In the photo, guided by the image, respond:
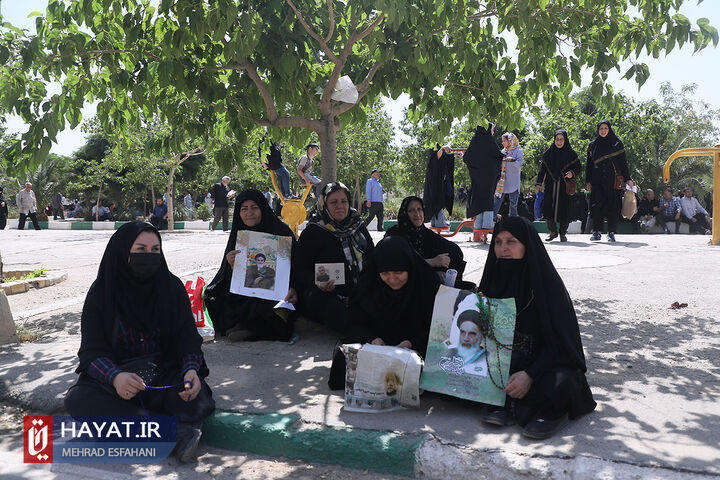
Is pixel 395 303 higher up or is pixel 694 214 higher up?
pixel 694 214

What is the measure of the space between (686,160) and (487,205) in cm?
1438

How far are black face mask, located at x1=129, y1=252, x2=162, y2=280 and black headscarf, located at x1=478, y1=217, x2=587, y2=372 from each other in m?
1.78

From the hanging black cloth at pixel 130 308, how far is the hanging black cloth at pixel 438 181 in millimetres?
6590

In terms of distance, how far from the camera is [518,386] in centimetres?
293

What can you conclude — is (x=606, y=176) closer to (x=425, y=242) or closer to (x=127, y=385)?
(x=425, y=242)

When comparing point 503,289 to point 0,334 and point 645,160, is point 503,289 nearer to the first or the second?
point 0,334

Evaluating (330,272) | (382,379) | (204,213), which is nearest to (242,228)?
(330,272)

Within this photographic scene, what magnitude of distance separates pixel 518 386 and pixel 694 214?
537 inches

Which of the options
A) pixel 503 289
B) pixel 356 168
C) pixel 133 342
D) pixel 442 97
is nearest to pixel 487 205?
pixel 442 97

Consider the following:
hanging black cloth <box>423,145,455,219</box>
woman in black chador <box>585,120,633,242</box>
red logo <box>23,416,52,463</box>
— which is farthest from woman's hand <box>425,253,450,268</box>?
woman in black chador <box>585,120,633,242</box>

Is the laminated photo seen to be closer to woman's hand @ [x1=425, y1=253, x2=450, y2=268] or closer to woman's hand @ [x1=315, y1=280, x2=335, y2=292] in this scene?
woman's hand @ [x1=315, y1=280, x2=335, y2=292]

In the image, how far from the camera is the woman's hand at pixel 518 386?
293cm

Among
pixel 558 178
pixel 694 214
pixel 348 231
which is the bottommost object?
pixel 348 231

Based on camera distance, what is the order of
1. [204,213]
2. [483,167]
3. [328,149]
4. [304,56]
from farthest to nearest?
[204,213], [483,167], [328,149], [304,56]
